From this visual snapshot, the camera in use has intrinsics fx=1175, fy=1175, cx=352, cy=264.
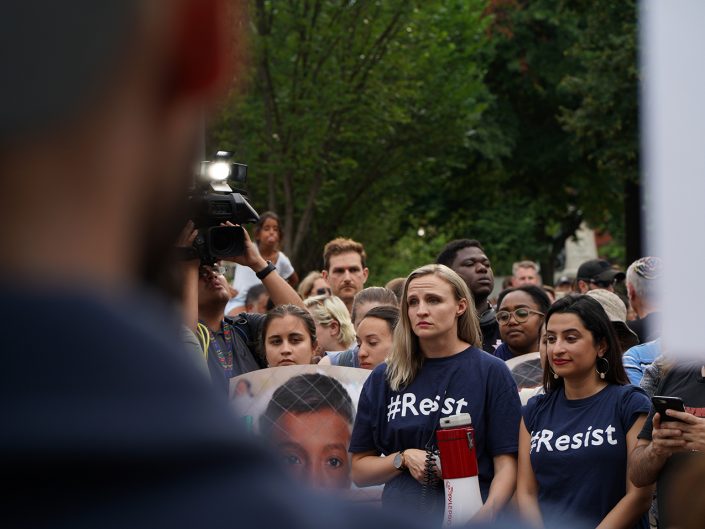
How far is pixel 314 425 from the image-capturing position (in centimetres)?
572

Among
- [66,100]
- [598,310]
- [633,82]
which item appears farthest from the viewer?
[633,82]

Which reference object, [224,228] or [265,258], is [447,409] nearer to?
[224,228]

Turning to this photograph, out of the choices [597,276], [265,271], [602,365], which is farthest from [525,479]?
[597,276]

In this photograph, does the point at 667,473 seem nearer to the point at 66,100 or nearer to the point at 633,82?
the point at 66,100

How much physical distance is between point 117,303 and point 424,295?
5.27 meters

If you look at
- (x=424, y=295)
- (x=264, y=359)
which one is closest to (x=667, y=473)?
(x=424, y=295)

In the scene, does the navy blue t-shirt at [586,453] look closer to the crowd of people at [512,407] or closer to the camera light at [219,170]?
the crowd of people at [512,407]

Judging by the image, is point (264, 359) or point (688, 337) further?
point (264, 359)

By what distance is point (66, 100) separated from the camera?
1.75 ft

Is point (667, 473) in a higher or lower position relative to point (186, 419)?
lower

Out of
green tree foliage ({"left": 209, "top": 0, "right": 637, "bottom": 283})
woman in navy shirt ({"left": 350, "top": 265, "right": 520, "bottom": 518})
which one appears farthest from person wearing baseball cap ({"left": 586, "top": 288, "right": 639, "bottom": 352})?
green tree foliage ({"left": 209, "top": 0, "right": 637, "bottom": 283})

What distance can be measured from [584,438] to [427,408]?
0.70 metres

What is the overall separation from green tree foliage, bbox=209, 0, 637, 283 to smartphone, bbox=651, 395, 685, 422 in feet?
37.7

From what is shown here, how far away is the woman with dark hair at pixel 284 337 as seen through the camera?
21.3 feet
